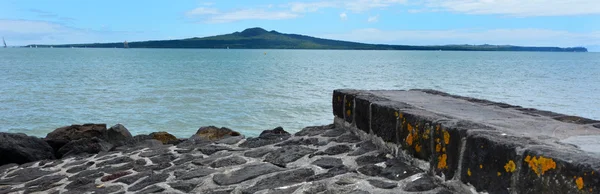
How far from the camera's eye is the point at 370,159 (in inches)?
193

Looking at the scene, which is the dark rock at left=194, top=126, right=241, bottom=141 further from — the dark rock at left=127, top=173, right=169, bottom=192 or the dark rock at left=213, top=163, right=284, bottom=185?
A: the dark rock at left=213, top=163, right=284, bottom=185

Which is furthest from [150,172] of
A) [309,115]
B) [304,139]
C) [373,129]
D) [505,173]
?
[309,115]

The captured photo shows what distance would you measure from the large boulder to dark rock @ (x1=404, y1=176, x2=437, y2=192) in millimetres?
7291

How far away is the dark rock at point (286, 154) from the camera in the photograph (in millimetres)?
5332

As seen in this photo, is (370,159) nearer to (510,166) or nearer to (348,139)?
(348,139)

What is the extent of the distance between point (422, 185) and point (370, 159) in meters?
1.01

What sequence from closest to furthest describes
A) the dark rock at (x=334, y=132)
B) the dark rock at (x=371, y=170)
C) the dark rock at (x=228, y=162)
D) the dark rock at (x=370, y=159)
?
the dark rock at (x=371, y=170), the dark rock at (x=370, y=159), the dark rock at (x=228, y=162), the dark rock at (x=334, y=132)

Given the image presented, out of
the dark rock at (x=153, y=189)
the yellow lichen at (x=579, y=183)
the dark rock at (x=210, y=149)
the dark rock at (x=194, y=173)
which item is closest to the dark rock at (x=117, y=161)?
the dark rock at (x=210, y=149)

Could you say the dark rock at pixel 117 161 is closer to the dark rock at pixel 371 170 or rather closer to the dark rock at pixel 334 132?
the dark rock at pixel 334 132

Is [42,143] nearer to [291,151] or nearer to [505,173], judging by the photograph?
[291,151]

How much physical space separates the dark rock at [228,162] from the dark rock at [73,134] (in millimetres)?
5911

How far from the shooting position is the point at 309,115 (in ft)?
71.1

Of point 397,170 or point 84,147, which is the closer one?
point 397,170

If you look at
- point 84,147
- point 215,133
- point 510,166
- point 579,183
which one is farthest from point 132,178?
point 215,133
